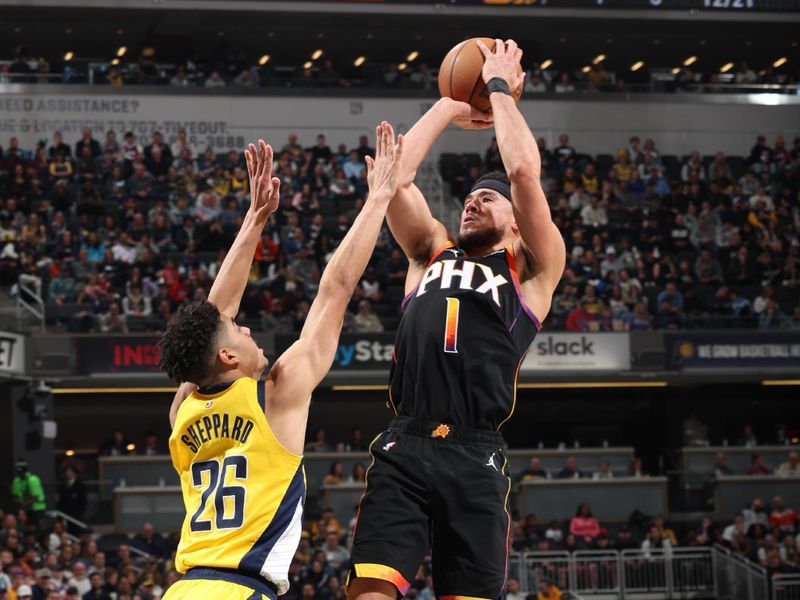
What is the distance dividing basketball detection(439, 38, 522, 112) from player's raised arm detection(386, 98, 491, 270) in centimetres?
5

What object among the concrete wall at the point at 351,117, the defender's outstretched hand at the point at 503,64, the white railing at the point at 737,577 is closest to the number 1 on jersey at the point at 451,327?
the defender's outstretched hand at the point at 503,64

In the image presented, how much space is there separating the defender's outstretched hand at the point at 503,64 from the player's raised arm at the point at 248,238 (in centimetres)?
111

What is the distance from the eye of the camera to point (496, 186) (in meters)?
6.42

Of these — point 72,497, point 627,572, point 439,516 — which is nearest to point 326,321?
point 439,516

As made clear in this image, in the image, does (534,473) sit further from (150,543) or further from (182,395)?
(182,395)

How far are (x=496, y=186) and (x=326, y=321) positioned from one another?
1.42 m

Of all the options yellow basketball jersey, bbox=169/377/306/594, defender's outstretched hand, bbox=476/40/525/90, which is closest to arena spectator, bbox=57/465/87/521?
defender's outstretched hand, bbox=476/40/525/90

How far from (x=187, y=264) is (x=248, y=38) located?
34.3 feet

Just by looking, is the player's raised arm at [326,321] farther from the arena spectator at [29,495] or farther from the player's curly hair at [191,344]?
the arena spectator at [29,495]

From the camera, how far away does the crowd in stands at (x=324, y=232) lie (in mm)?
22891

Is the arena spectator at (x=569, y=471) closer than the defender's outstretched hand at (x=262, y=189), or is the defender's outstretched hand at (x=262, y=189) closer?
the defender's outstretched hand at (x=262, y=189)

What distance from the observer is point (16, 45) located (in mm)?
32188

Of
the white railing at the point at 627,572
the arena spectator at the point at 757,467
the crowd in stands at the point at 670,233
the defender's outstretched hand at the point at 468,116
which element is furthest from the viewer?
the crowd in stands at the point at 670,233

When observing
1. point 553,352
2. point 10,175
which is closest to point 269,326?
point 553,352
